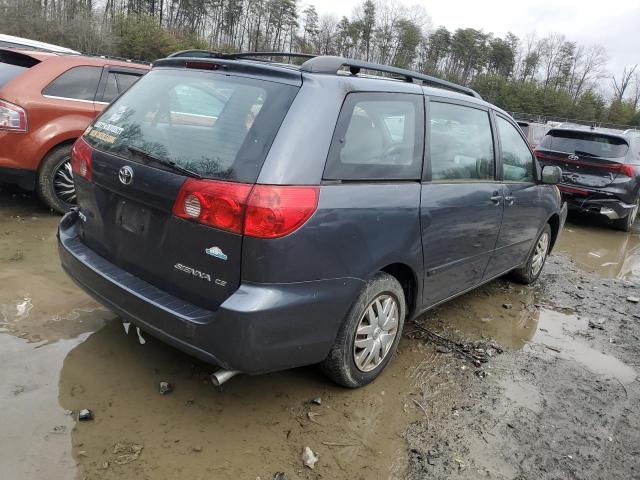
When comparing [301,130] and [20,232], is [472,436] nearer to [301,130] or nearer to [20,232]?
[301,130]

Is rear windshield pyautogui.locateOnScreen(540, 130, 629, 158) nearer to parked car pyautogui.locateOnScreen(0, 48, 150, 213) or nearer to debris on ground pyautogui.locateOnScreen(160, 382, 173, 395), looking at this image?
parked car pyautogui.locateOnScreen(0, 48, 150, 213)

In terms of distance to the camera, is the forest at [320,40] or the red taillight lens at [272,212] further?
the forest at [320,40]

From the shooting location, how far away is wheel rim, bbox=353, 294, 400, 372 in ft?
9.53

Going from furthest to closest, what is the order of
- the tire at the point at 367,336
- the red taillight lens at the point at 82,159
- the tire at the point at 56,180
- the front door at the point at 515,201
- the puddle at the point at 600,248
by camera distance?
the puddle at the point at 600,248, the tire at the point at 56,180, the front door at the point at 515,201, the red taillight lens at the point at 82,159, the tire at the point at 367,336

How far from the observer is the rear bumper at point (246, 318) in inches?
90.0

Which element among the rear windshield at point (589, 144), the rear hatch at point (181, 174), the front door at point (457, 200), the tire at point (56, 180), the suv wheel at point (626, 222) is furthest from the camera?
the suv wheel at point (626, 222)

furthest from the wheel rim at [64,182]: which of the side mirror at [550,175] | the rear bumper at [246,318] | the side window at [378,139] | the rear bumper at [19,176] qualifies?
the side mirror at [550,175]

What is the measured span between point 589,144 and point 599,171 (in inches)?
22.3

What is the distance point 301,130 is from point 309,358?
44.4 inches

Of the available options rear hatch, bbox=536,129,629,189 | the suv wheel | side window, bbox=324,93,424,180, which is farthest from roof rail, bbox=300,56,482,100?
the suv wheel

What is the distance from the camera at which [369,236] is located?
2.66 meters

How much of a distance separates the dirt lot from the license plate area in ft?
2.87

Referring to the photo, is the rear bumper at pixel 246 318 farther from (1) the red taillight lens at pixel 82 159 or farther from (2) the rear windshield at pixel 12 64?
(2) the rear windshield at pixel 12 64

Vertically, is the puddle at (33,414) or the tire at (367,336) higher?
the tire at (367,336)
